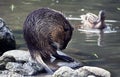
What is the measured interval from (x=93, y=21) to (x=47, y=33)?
5169 millimetres

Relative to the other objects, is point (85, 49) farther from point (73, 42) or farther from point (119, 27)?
point (119, 27)

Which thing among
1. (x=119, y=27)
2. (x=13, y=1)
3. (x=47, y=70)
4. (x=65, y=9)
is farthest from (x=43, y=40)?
(x=13, y=1)

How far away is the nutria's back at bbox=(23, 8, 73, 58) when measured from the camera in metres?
10.7

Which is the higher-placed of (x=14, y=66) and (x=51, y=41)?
(x=51, y=41)

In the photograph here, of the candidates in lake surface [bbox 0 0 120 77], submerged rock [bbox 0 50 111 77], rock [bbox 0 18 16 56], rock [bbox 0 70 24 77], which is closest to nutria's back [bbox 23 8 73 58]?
submerged rock [bbox 0 50 111 77]

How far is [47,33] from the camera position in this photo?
1068cm

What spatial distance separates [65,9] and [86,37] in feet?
16.2

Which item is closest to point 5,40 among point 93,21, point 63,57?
point 63,57

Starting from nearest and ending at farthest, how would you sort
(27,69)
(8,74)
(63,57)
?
(8,74), (27,69), (63,57)

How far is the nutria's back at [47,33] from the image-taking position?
10680mm

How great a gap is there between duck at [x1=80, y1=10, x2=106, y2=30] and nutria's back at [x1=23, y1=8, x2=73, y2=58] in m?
4.33

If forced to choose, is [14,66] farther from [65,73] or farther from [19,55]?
[65,73]

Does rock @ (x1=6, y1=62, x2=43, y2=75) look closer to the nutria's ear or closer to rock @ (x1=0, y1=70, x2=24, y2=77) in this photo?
rock @ (x1=0, y1=70, x2=24, y2=77)

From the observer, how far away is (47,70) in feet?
32.5
